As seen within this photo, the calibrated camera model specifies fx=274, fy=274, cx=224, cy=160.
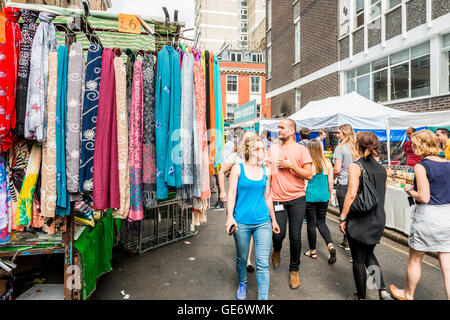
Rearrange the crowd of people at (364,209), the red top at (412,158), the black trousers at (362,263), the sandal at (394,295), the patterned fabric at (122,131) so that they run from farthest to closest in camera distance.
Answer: the red top at (412,158)
the sandal at (394,295)
the black trousers at (362,263)
the crowd of people at (364,209)
the patterned fabric at (122,131)

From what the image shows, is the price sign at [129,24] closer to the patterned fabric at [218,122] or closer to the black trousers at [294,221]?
the patterned fabric at [218,122]

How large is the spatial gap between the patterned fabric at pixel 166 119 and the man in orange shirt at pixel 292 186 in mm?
1359

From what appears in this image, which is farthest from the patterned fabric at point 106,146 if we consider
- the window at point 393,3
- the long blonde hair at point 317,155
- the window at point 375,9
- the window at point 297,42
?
the window at point 297,42

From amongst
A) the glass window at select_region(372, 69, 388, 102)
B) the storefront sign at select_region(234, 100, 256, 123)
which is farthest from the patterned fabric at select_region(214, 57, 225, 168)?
the storefront sign at select_region(234, 100, 256, 123)

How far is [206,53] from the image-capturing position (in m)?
2.96

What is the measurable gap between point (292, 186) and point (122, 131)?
6.89 feet

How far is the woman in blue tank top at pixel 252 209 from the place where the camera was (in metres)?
2.85

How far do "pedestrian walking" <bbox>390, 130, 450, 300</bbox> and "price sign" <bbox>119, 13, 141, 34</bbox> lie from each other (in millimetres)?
3084

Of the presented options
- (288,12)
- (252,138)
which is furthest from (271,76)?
(252,138)

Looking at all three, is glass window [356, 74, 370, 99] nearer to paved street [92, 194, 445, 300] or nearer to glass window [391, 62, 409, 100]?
glass window [391, 62, 409, 100]

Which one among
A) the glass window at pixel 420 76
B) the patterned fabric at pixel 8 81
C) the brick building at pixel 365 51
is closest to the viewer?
the patterned fabric at pixel 8 81

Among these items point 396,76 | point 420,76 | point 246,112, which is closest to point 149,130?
point 420,76
